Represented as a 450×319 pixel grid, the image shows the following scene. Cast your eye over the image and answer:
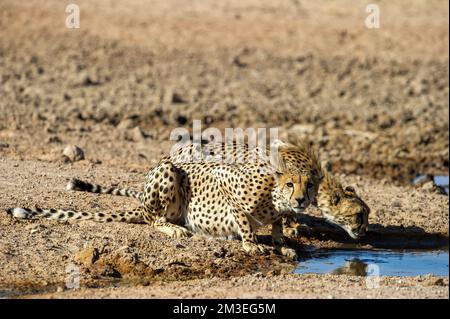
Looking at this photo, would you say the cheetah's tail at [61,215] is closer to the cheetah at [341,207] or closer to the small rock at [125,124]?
the cheetah at [341,207]

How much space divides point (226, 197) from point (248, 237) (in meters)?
0.40

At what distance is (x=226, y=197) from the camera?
9117 mm

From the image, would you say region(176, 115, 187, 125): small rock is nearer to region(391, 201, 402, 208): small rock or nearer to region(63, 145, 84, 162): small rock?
region(63, 145, 84, 162): small rock

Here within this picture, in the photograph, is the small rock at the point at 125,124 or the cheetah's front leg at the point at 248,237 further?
the small rock at the point at 125,124

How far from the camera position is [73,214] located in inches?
357

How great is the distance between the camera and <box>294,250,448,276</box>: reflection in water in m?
8.67

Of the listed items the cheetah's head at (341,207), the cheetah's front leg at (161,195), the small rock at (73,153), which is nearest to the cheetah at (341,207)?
the cheetah's head at (341,207)

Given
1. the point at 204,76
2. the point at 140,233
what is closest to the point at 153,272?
the point at 140,233

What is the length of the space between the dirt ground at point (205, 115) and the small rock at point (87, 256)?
11 millimetres

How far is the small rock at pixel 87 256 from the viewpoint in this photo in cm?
817

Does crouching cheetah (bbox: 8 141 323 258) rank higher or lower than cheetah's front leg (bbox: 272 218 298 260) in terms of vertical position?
higher

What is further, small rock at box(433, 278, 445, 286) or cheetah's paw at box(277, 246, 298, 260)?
cheetah's paw at box(277, 246, 298, 260)

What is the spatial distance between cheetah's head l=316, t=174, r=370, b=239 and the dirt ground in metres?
0.26

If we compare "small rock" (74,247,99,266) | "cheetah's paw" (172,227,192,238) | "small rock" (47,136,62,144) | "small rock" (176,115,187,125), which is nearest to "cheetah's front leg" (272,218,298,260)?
"cheetah's paw" (172,227,192,238)
